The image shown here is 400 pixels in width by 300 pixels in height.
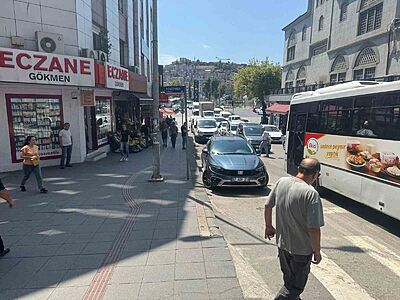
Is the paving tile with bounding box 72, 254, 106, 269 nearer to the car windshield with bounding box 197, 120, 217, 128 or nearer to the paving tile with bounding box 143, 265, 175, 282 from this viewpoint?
the paving tile with bounding box 143, 265, 175, 282

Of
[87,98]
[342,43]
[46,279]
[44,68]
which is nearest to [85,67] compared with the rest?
[44,68]

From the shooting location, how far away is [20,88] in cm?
1105

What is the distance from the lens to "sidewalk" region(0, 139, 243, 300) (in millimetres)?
3623

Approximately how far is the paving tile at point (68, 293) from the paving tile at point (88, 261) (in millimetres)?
529

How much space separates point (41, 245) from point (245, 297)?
3.45 meters

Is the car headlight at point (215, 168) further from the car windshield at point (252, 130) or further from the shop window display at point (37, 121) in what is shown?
the car windshield at point (252, 130)

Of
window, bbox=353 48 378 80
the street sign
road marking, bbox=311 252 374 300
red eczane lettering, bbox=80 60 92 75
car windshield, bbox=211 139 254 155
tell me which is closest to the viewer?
road marking, bbox=311 252 374 300

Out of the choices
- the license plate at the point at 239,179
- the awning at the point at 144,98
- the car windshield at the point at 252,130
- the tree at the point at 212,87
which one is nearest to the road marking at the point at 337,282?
the license plate at the point at 239,179

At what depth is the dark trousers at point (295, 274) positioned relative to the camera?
9.59ft

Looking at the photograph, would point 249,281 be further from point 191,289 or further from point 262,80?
point 262,80

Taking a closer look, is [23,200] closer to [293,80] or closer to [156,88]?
[156,88]

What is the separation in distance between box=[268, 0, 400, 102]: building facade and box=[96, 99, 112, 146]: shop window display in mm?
16079

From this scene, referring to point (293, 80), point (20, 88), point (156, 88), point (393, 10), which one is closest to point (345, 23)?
point (393, 10)

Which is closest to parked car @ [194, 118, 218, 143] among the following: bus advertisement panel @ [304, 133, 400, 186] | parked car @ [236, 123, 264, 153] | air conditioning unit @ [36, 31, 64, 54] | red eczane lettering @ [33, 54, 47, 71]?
parked car @ [236, 123, 264, 153]
